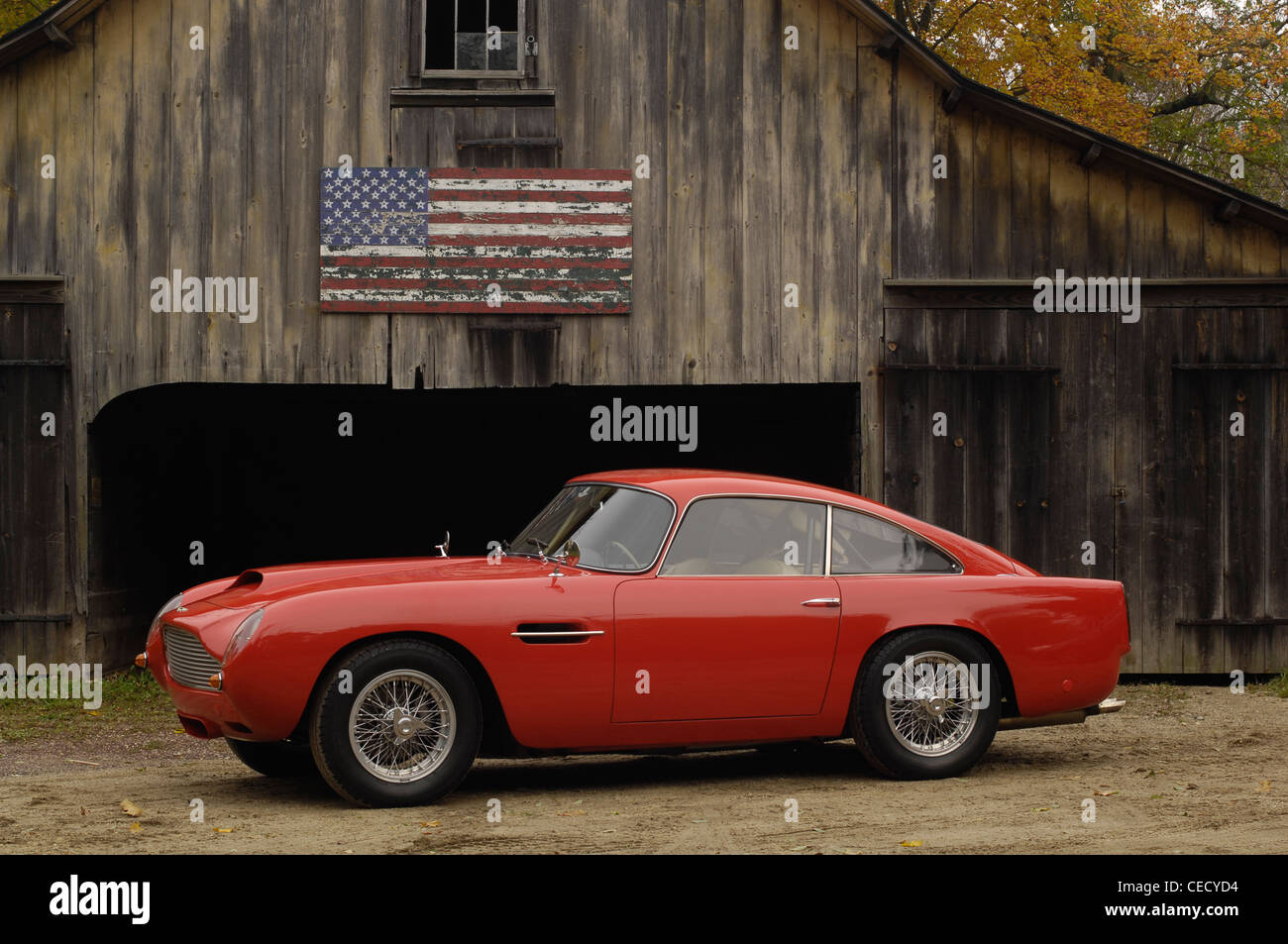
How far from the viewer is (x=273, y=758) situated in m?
7.33

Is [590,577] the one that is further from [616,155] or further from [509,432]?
[509,432]

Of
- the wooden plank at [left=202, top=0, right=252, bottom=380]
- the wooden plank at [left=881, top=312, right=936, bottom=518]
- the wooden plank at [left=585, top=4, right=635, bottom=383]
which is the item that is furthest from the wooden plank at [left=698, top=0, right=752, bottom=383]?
the wooden plank at [left=202, top=0, right=252, bottom=380]

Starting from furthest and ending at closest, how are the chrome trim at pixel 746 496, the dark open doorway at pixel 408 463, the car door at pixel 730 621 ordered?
the dark open doorway at pixel 408 463 < the chrome trim at pixel 746 496 < the car door at pixel 730 621

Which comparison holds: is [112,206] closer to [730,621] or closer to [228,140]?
[228,140]

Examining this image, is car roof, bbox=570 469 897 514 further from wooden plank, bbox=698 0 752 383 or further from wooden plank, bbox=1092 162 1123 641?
wooden plank, bbox=1092 162 1123 641

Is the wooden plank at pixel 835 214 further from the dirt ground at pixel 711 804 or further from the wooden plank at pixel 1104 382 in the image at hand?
the dirt ground at pixel 711 804

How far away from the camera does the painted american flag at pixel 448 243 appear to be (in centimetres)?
1139

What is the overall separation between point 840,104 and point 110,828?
26.4 ft

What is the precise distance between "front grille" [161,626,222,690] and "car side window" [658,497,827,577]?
6.93ft

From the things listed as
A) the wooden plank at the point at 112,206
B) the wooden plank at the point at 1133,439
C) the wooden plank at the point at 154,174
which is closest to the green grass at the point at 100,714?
the wooden plank at the point at 112,206

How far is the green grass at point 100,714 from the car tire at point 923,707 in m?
5.34

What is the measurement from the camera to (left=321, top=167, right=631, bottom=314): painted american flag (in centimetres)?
1139

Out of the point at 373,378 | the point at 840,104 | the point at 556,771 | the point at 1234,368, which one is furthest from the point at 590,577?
the point at 1234,368

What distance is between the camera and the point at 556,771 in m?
7.83
